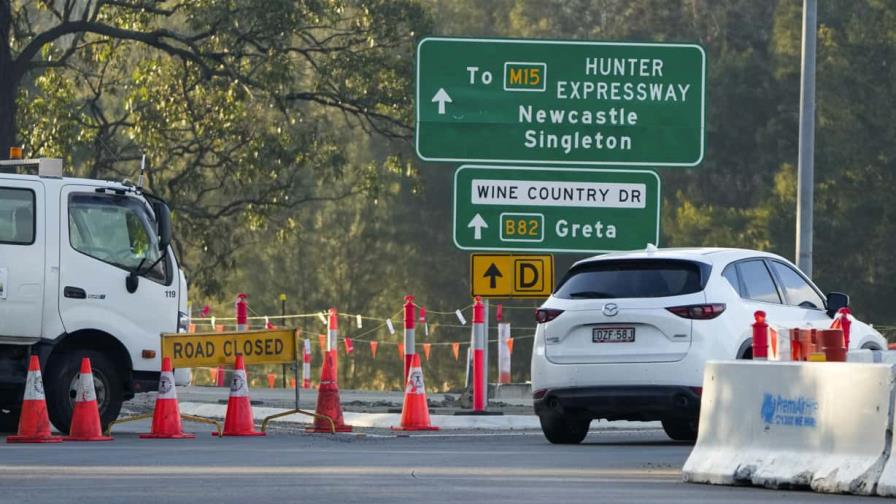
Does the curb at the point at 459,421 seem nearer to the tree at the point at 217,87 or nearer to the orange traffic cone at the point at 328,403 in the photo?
the orange traffic cone at the point at 328,403

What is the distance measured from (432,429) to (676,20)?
50.6m

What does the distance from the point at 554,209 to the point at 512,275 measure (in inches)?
36.5

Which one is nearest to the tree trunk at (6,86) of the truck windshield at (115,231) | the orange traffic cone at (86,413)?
the truck windshield at (115,231)

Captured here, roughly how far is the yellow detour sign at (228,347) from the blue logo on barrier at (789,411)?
22.1ft

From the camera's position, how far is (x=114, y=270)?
18641 mm

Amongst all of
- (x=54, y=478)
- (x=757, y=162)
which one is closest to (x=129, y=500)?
(x=54, y=478)

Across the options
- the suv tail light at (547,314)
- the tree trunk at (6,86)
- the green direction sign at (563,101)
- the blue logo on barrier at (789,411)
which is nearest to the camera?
the blue logo on barrier at (789,411)

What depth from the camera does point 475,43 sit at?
2261 centimetres

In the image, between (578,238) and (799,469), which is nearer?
(799,469)

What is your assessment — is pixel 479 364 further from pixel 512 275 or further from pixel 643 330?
pixel 643 330

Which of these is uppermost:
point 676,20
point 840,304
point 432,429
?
point 676,20

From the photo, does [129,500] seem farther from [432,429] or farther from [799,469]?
[432,429]

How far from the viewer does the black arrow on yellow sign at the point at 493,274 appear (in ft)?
71.8

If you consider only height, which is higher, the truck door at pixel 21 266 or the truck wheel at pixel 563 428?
the truck door at pixel 21 266
